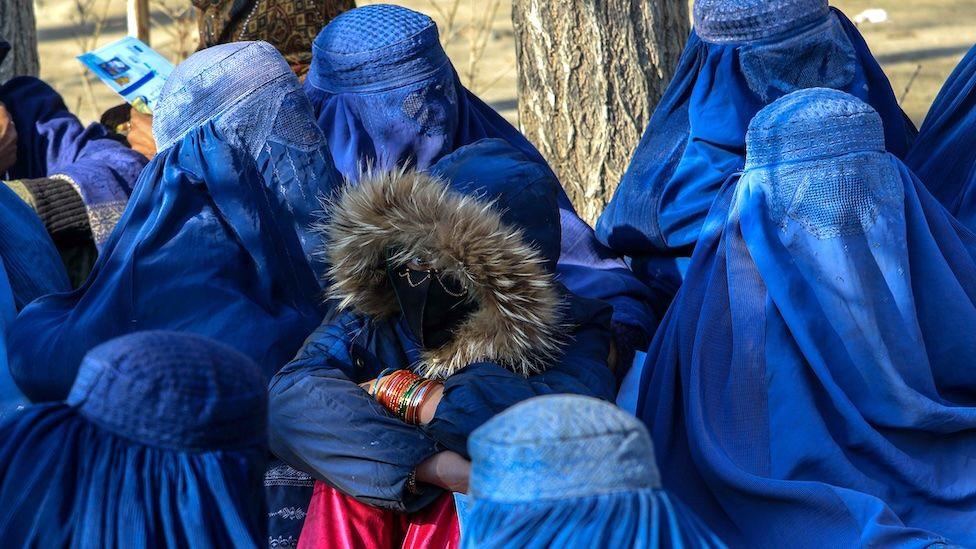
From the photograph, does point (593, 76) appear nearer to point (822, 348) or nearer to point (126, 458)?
point (822, 348)

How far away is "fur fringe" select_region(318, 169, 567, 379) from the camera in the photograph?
9.44ft

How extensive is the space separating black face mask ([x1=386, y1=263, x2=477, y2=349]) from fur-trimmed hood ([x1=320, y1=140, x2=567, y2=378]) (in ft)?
0.10

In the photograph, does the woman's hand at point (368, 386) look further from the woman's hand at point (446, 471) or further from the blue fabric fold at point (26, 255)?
the blue fabric fold at point (26, 255)

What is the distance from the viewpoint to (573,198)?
17.0 feet

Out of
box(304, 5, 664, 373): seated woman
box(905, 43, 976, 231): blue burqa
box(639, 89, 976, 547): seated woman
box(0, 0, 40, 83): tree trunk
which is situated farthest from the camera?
box(0, 0, 40, 83): tree trunk

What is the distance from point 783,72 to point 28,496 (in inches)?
106

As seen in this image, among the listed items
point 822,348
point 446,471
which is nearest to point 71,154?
point 446,471

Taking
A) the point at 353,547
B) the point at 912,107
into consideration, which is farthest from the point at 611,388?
the point at 912,107

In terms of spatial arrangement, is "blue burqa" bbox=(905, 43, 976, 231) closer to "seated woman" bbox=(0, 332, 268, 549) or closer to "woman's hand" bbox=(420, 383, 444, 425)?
"woman's hand" bbox=(420, 383, 444, 425)

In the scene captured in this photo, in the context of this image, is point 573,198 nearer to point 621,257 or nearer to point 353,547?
point 621,257

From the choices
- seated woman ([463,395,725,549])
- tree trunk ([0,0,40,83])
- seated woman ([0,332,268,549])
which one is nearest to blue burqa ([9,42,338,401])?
seated woman ([0,332,268,549])

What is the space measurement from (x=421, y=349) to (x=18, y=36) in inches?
129

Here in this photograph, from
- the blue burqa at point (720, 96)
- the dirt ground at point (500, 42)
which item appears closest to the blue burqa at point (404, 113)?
the blue burqa at point (720, 96)

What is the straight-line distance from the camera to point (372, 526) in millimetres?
2902
